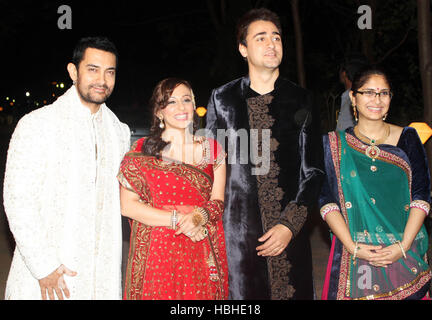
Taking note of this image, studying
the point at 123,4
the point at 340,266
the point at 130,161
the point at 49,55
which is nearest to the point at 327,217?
the point at 340,266

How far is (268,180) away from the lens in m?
3.13

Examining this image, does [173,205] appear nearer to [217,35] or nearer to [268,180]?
[268,180]

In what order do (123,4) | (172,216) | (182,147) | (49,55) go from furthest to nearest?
1. (49,55)
2. (123,4)
3. (182,147)
4. (172,216)

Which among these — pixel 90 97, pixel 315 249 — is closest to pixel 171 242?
pixel 90 97

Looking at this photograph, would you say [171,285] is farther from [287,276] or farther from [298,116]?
[298,116]

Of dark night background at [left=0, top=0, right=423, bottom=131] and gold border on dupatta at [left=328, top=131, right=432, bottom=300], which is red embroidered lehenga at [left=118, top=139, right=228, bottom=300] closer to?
gold border on dupatta at [left=328, top=131, right=432, bottom=300]

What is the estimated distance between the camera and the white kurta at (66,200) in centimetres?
274

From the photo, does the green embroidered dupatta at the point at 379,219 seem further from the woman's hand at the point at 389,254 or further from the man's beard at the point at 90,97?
the man's beard at the point at 90,97

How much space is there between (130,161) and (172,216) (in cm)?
41

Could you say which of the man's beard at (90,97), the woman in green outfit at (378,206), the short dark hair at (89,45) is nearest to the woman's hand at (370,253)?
the woman in green outfit at (378,206)

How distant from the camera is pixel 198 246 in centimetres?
304

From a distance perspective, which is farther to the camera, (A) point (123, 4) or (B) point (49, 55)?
(B) point (49, 55)

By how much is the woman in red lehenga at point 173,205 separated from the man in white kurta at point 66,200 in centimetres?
14

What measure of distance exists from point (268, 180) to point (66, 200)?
3.83 ft
